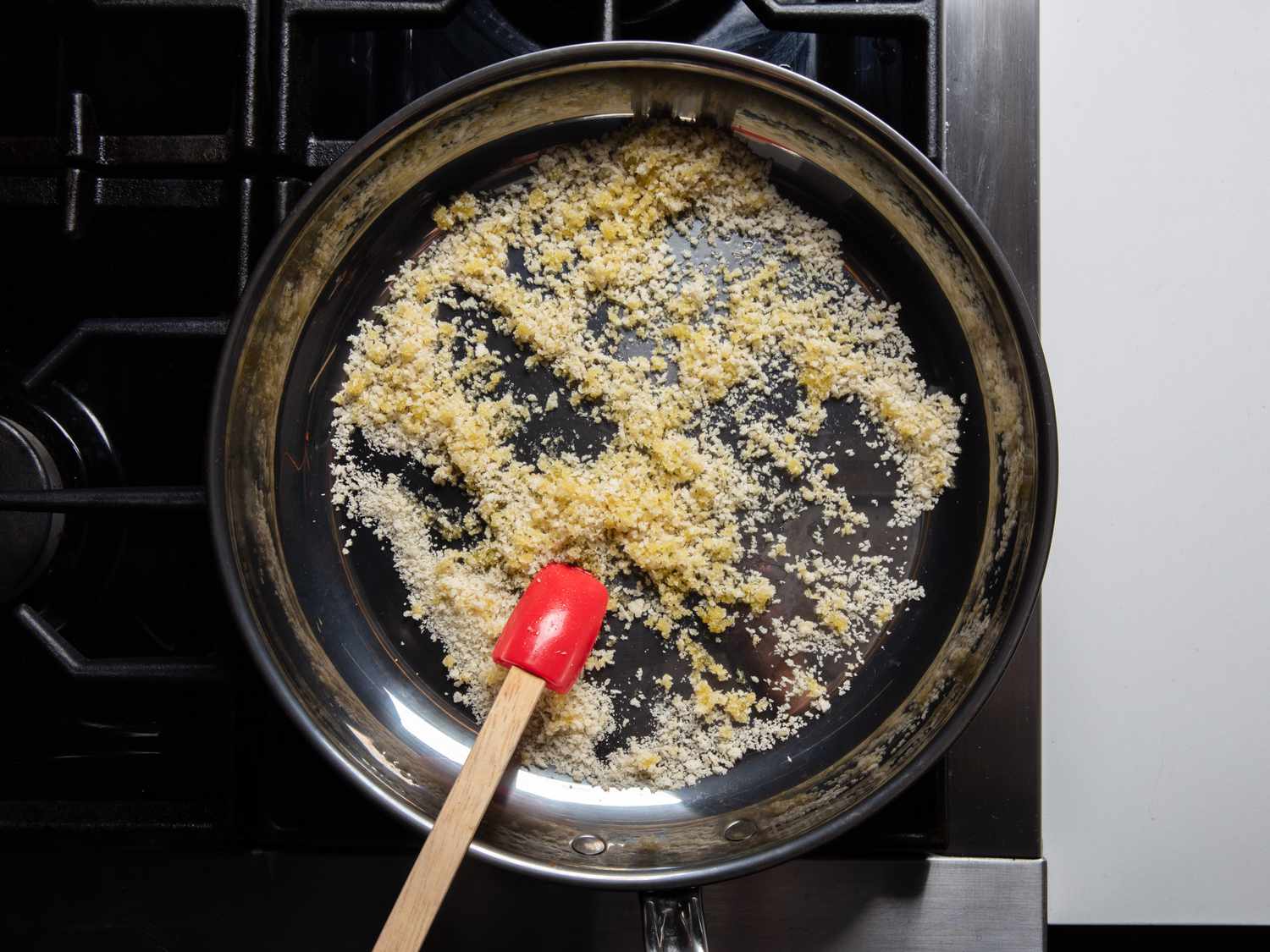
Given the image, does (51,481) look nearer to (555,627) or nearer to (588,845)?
(555,627)

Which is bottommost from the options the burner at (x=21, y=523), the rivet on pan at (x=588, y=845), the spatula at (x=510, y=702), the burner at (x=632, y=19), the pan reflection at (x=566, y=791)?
the rivet on pan at (x=588, y=845)

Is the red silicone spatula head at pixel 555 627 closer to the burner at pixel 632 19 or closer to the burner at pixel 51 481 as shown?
the burner at pixel 51 481

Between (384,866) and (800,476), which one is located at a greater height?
(800,476)

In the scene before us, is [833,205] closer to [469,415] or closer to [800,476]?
[800,476]

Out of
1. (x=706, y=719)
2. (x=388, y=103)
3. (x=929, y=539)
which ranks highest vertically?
(x=388, y=103)

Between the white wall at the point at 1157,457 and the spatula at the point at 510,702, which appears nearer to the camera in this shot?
the spatula at the point at 510,702

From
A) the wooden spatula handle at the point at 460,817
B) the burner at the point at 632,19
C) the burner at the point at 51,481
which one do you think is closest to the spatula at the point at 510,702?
the wooden spatula handle at the point at 460,817

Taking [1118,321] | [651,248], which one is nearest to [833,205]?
[651,248]
